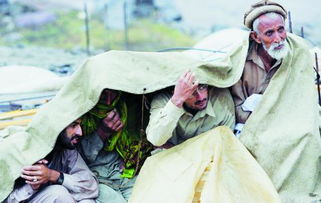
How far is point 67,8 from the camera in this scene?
1520 cm

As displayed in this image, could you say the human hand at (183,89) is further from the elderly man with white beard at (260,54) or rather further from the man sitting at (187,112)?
the elderly man with white beard at (260,54)

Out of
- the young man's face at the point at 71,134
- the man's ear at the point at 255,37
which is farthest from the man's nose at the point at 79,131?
the man's ear at the point at 255,37

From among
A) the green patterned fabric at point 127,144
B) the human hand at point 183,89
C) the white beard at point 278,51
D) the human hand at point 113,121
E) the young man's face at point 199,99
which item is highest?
the white beard at point 278,51

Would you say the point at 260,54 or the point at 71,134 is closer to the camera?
the point at 71,134

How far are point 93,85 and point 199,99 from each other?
618 millimetres

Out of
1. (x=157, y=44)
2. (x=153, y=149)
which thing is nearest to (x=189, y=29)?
(x=157, y=44)

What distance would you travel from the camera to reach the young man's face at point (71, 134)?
3621mm

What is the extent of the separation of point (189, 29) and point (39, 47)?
133 inches

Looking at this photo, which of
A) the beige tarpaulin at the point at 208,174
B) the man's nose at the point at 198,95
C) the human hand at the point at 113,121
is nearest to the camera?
the beige tarpaulin at the point at 208,174

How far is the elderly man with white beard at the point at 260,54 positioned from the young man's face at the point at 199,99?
305 mm

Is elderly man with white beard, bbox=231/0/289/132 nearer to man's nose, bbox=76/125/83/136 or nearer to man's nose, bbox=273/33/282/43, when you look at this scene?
man's nose, bbox=273/33/282/43

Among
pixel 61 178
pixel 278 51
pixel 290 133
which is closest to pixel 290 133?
pixel 290 133

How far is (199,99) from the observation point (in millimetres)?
3604

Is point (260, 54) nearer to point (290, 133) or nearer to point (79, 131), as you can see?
point (290, 133)
